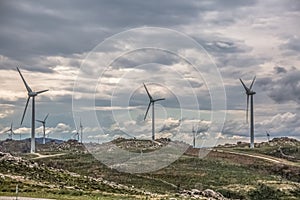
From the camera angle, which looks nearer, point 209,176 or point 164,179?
point 164,179

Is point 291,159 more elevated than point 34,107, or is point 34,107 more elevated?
point 34,107

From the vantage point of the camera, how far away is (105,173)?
117 metres

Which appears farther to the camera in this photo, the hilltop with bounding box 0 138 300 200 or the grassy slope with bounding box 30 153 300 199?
the grassy slope with bounding box 30 153 300 199

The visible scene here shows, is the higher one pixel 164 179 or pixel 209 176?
pixel 209 176

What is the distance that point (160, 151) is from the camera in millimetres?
162625

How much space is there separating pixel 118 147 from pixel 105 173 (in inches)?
2855

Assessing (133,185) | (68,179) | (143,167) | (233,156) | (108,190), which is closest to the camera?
(108,190)

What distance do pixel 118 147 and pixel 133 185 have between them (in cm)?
9011

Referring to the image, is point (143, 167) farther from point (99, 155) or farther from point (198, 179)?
point (99, 155)

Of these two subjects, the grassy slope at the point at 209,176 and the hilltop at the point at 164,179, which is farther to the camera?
the grassy slope at the point at 209,176

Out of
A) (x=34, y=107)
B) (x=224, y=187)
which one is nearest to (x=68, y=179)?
(x=224, y=187)

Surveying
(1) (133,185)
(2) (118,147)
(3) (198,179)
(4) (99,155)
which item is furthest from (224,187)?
(2) (118,147)

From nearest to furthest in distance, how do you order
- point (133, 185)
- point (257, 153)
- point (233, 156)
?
point (133, 185) < point (233, 156) < point (257, 153)

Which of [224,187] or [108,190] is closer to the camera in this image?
[108,190]
